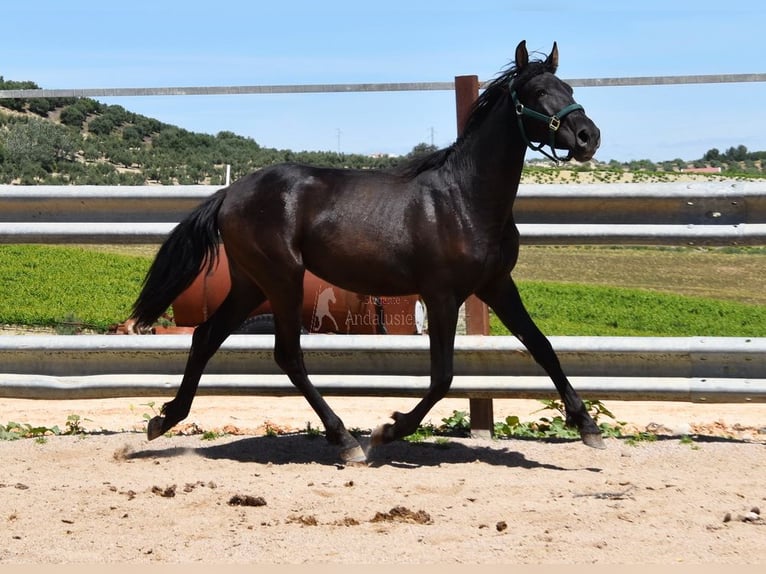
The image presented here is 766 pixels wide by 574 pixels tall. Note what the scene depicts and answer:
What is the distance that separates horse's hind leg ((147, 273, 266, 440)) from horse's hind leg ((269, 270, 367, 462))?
31cm

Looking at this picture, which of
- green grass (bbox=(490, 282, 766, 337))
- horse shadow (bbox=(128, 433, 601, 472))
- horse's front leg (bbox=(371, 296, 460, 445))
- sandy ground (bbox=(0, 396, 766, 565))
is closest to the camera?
sandy ground (bbox=(0, 396, 766, 565))

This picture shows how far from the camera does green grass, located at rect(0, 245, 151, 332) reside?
1405 cm

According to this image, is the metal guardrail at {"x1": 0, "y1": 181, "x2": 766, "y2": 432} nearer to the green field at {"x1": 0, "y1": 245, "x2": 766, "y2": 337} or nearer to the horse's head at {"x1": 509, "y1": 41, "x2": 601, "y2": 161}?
the horse's head at {"x1": 509, "y1": 41, "x2": 601, "y2": 161}

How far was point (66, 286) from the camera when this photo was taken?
16.9 metres

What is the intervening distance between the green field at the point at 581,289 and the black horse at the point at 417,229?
7030mm

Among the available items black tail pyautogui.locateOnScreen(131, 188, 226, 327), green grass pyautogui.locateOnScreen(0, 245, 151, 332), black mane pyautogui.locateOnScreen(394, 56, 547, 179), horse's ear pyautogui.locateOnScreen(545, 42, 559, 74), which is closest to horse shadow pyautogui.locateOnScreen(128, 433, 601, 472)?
black tail pyautogui.locateOnScreen(131, 188, 226, 327)

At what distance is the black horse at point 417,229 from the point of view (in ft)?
19.8

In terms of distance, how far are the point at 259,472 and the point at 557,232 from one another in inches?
88.6

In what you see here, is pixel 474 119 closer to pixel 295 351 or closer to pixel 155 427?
pixel 295 351

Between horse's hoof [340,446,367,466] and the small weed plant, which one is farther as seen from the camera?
the small weed plant

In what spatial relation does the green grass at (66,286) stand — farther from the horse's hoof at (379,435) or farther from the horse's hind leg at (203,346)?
the horse's hoof at (379,435)

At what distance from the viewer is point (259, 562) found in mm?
4156

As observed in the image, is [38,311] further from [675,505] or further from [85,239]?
[675,505]

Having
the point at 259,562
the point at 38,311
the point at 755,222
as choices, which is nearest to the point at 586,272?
the point at 38,311
